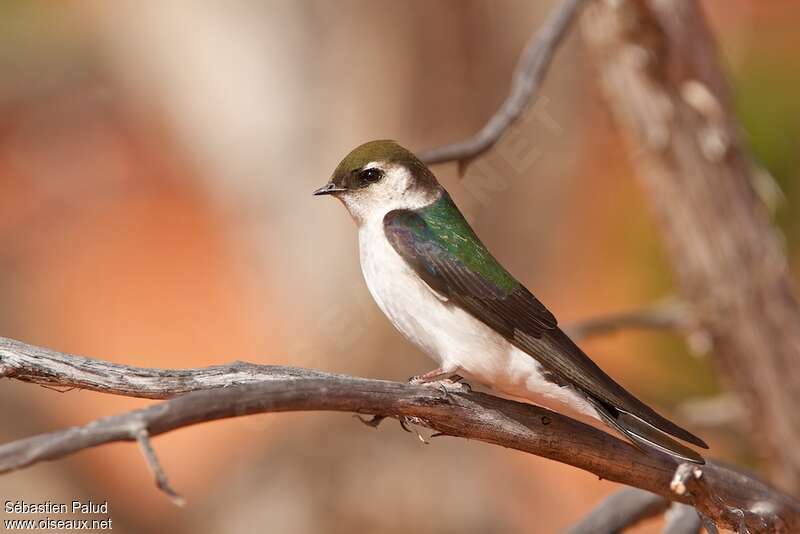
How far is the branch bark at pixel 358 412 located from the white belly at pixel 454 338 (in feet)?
0.40

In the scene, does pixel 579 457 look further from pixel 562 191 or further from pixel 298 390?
pixel 562 191

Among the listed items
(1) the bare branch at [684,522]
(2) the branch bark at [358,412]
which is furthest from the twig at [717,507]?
(1) the bare branch at [684,522]

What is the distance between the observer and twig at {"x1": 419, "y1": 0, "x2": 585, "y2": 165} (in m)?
2.74

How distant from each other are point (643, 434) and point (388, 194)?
886mm

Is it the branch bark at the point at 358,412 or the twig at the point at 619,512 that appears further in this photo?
the twig at the point at 619,512

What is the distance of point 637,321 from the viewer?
156 inches

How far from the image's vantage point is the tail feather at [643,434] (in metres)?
2.15

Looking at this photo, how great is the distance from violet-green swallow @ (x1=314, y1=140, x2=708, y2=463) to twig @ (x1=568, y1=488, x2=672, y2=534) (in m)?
0.69

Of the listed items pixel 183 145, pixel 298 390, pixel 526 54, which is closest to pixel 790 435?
pixel 526 54

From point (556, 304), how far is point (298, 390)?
28.6 feet

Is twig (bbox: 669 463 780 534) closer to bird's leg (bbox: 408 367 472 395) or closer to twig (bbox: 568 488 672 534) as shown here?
twig (bbox: 568 488 672 534)

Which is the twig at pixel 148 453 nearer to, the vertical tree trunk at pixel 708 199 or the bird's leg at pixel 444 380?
the bird's leg at pixel 444 380

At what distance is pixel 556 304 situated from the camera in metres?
10.2

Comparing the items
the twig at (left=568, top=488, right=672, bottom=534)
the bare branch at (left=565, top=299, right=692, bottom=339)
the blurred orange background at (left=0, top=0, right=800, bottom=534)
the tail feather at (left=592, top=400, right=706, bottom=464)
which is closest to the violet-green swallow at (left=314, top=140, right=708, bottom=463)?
the tail feather at (left=592, top=400, right=706, bottom=464)
